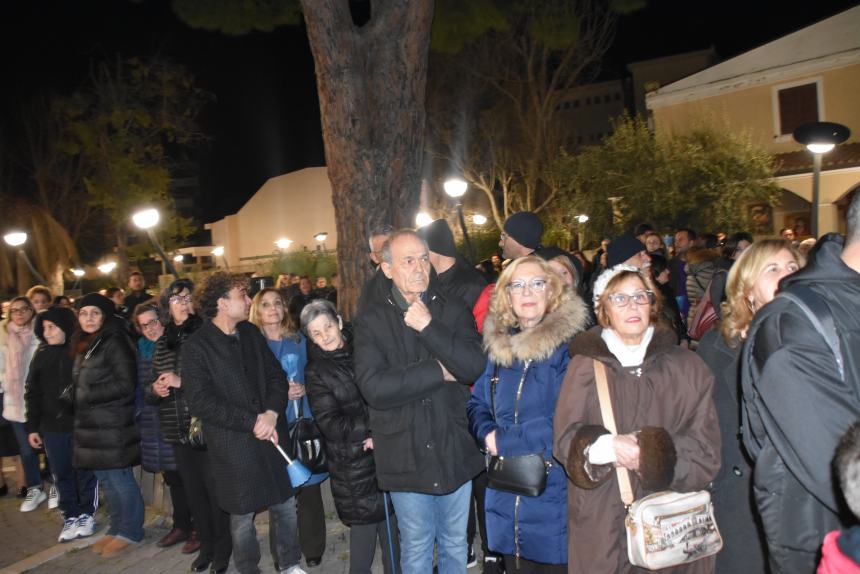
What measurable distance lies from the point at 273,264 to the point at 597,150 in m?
13.2

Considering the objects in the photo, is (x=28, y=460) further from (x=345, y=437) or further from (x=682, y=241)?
(x=682, y=241)

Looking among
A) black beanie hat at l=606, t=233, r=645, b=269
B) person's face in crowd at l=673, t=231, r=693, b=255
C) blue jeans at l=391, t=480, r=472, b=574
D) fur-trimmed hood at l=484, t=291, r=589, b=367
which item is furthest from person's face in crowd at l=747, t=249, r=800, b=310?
person's face in crowd at l=673, t=231, r=693, b=255

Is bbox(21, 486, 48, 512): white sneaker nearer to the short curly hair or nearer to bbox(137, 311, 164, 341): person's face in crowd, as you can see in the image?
bbox(137, 311, 164, 341): person's face in crowd

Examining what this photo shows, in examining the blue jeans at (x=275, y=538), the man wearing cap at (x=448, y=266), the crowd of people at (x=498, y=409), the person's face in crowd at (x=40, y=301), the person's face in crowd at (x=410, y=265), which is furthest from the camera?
the person's face in crowd at (x=40, y=301)

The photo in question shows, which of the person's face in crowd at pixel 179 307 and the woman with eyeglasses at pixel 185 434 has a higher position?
the person's face in crowd at pixel 179 307

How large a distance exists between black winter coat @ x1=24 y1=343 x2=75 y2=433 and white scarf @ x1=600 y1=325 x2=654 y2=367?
5.30 m

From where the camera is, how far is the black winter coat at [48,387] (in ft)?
20.9

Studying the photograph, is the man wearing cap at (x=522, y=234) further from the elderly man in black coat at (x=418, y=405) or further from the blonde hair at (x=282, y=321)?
the blonde hair at (x=282, y=321)

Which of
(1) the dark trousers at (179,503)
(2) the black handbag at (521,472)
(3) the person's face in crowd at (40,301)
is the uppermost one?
(3) the person's face in crowd at (40,301)

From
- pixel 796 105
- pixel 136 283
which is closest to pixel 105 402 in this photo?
pixel 136 283

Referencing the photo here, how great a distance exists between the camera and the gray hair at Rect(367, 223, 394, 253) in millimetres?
5935

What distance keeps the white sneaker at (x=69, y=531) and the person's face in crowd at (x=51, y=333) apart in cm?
172

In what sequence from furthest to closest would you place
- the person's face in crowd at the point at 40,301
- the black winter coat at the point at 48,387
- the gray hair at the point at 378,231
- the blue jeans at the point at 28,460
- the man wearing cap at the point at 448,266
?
the person's face in crowd at the point at 40,301 → the blue jeans at the point at 28,460 → the black winter coat at the point at 48,387 → the gray hair at the point at 378,231 → the man wearing cap at the point at 448,266

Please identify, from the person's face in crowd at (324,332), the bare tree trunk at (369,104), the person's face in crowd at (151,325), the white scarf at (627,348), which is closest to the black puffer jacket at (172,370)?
the person's face in crowd at (151,325)
